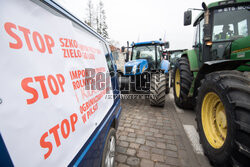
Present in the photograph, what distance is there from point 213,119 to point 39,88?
2463 mm

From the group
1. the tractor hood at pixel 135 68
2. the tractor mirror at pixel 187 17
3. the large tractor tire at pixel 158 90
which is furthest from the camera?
the tractor hood at pixel 135 68

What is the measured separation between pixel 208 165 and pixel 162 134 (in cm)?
96

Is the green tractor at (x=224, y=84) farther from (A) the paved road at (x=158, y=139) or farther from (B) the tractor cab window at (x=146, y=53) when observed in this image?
(B) the tractor cab window at (x=146, y=53)

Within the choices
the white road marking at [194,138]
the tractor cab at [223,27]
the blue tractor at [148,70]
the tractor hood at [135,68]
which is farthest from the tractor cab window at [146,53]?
the white road marking at [194,138]

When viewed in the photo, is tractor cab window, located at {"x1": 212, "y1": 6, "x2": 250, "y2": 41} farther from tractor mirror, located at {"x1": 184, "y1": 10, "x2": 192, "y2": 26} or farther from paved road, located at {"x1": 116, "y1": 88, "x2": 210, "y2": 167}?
paved road, located at {"x1": 116, "y1": 88, "x2": 210, "y2": 167}

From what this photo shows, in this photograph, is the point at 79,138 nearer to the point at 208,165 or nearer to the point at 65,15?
the point at 65,15

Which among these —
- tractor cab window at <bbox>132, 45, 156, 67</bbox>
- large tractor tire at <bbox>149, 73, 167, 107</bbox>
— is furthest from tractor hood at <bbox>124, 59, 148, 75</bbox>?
tractor cab window at <bbox>132, 45, 156, 67</bbox>

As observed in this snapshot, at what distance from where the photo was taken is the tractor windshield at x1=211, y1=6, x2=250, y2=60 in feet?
8.01

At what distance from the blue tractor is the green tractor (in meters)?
0.74

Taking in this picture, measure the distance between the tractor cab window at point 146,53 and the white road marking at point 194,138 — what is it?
299cm

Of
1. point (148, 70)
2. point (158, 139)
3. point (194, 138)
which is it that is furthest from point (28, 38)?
point (148, 70)

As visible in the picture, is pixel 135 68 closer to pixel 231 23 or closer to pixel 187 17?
pixel 187 17

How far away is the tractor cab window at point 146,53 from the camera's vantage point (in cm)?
518

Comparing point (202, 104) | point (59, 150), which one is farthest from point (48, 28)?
point (202, 104)
